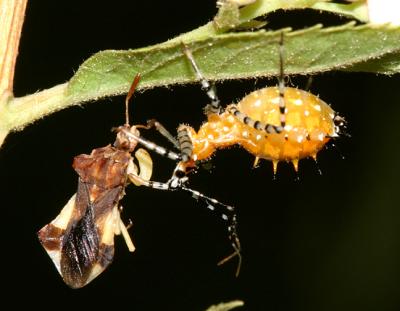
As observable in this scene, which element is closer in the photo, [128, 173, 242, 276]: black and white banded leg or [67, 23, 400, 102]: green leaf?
[67, 23, 400, 102]: green leaf

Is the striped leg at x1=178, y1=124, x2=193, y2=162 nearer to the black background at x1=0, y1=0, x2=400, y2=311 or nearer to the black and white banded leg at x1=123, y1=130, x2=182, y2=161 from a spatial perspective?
the black and white banded leg at x1=123, y1=130, x2=182, y2=161

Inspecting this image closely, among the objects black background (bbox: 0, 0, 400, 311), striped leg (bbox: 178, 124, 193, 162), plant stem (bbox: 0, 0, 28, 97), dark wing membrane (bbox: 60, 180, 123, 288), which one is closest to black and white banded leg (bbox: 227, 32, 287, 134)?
striped leg (bbox: 178, 124, 193, 162)

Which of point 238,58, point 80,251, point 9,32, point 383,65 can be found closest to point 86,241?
point 80,251

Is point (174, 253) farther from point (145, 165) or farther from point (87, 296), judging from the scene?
point (145, 165)

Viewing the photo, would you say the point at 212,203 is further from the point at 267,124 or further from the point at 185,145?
the point at 267,124

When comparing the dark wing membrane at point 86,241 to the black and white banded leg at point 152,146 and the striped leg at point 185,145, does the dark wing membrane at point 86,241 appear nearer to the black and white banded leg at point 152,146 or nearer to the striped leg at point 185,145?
the black and white banded leg at point 152,146

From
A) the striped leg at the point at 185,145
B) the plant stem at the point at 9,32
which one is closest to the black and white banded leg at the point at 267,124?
the striped leg at the point at 185,145

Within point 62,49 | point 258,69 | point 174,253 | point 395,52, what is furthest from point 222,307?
point 174,253
